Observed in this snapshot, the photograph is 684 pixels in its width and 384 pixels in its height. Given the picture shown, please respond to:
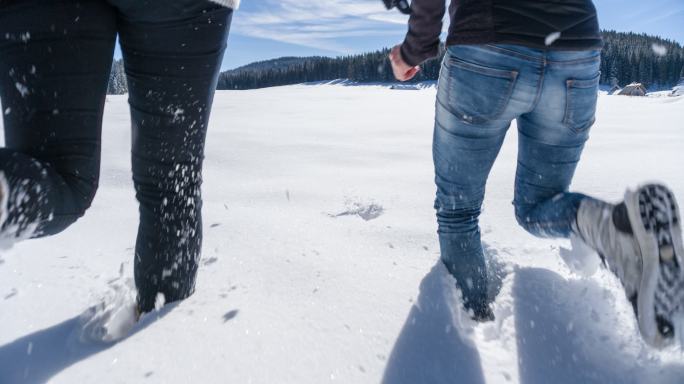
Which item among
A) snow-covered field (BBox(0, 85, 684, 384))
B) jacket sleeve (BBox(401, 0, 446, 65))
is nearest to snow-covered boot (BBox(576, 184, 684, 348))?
snow-covered field (BBox(0, 85, 684, 384))

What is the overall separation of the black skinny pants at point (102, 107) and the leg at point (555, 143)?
2.75 ft

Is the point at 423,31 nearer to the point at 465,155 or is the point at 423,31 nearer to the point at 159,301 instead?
the point at 465,155

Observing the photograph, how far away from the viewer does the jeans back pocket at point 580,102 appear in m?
1.05

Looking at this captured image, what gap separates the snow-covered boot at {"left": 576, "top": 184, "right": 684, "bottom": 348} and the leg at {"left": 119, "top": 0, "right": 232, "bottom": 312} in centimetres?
96

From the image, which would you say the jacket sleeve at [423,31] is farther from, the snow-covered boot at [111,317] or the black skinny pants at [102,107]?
the snow-covered boot at [111,317]

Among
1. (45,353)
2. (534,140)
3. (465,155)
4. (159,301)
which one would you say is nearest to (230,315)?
(159,301)

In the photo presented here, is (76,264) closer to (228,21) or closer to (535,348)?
(228,21)

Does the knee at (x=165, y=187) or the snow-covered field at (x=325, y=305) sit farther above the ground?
the knee at (x=165, y=187)

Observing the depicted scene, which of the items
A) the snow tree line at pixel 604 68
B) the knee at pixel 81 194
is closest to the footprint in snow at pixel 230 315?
the knee at pixel 81 194

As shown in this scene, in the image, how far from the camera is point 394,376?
909 millimetres

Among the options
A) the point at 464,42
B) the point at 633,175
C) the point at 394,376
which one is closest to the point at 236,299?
the point at 394,376

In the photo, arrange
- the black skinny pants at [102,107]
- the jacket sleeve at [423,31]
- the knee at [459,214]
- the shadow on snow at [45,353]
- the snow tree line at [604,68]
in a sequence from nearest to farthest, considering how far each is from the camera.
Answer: the black skinny pants at [102,107]
the shadow on snow at [45,353]
the jacket sleeve at [423,31]
the knee at [459,214]
the snow tree line at [604,68]

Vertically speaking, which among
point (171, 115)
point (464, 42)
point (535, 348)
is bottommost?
point (535, 348)

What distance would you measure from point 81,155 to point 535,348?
1093 millimetres
